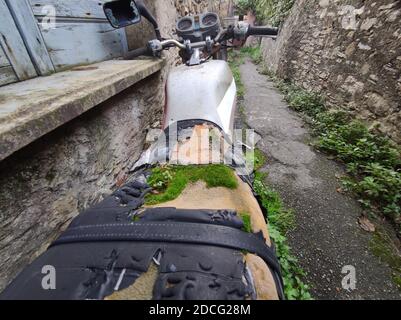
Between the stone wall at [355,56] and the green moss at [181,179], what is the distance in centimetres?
228

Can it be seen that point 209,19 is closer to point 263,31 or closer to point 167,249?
point 263,31

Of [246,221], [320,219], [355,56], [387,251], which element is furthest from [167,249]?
[355,56]

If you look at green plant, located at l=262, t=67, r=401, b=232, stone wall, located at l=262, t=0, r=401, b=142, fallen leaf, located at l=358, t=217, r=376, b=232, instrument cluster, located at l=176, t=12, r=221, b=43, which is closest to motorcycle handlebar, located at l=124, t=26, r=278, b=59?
instrument cluster, located at l=176, t=12, r=221, b=43

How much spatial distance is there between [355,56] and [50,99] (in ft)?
11.6

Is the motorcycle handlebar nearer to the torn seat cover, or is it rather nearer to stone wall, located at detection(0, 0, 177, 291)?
stone wall, located at detection(0, 0, 177, 291)

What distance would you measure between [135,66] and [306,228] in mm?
2207

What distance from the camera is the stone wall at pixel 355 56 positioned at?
7.73 ft

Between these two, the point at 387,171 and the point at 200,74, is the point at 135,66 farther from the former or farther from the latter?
the point at 387,171

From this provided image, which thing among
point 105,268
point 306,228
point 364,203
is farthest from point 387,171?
point 105,268

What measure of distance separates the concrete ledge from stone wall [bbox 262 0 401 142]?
2691 millimetres

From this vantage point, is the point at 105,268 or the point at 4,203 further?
the point at 4,203

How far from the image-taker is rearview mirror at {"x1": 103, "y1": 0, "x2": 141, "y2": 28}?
1.91m

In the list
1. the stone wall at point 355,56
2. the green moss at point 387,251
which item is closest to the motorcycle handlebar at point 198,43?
the stone wall at point 355,56
